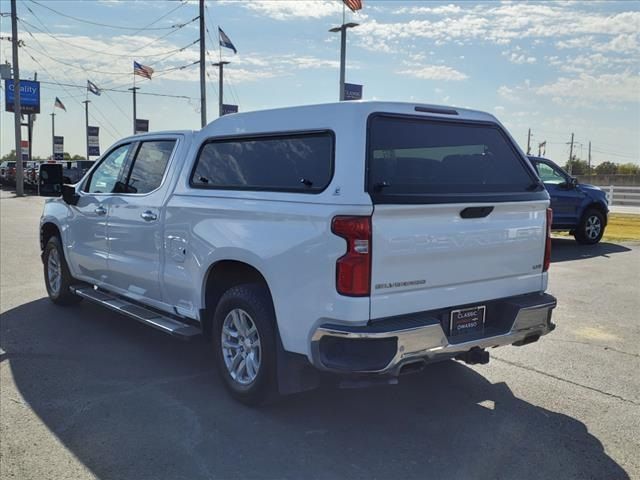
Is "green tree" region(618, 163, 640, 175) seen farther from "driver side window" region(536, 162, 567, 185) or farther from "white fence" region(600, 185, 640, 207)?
"driver side window" region(536, 162, 567, 185)

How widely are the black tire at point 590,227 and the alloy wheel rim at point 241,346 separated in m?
10.0

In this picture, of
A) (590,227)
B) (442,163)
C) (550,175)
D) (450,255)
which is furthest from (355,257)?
(590,227)

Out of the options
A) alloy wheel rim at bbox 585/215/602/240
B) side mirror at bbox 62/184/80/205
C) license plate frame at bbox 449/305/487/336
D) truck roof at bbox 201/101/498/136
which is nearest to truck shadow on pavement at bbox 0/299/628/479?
license plate frame at bbox 449/305/487/336

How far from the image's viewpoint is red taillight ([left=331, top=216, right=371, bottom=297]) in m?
3.45

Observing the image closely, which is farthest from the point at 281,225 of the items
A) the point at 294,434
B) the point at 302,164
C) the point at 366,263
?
the point at 294,434

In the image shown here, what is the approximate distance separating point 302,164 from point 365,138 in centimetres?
52

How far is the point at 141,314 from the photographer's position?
5391 millimetres

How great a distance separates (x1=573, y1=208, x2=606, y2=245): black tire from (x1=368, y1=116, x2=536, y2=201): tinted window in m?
8.84

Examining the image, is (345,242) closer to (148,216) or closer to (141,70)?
(148,216)

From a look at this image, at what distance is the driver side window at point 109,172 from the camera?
→ 607 centimetres

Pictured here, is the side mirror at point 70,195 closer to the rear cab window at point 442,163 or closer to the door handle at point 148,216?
the door handle at point 148,216

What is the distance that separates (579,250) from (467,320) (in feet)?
30.3

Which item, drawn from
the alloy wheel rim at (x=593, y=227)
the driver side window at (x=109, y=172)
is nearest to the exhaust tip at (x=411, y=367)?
the driver side window at (x=109, y=172)

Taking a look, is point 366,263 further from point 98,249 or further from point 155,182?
point 98,249
